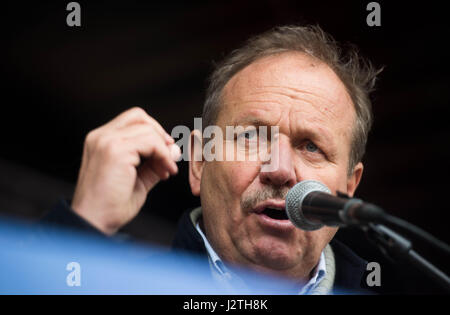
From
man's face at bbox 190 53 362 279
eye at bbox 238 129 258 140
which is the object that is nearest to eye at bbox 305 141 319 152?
→ man's face at bbox 190 53 362 279

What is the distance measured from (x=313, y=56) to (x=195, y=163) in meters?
0.75

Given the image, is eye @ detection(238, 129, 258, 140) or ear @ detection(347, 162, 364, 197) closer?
eye @ detection(238, 129, 258, 140)

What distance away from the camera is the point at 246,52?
2637mm

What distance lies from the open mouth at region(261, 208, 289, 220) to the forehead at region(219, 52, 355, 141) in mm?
378

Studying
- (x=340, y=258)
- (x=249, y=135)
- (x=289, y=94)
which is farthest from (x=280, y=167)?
(x=340, y=258)

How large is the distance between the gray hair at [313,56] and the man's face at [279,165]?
0.06 meters

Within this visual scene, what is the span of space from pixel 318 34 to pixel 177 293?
1.78m

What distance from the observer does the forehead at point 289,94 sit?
226 centimetres

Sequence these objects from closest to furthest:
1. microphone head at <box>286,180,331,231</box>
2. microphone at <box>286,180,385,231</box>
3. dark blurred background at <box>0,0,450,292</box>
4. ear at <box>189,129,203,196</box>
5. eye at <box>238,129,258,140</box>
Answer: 1. microphone at <box>286,180,385,231</box>
2. microphone head at <box>286,180,331,231</box>
3. eye at <box>238,129,258,140</box>
4. ear at <box>189,129,203,196</box>
5. dark blurred background at <box>0,0,450,292</box>

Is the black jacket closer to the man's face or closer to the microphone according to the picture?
the man's face

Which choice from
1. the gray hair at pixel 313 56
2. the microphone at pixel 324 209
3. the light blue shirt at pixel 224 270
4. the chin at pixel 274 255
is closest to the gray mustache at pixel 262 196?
the chin at pixel 274 255

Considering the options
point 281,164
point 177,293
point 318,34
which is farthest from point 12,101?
point 177,293

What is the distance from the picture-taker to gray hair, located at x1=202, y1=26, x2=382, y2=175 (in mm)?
2533
